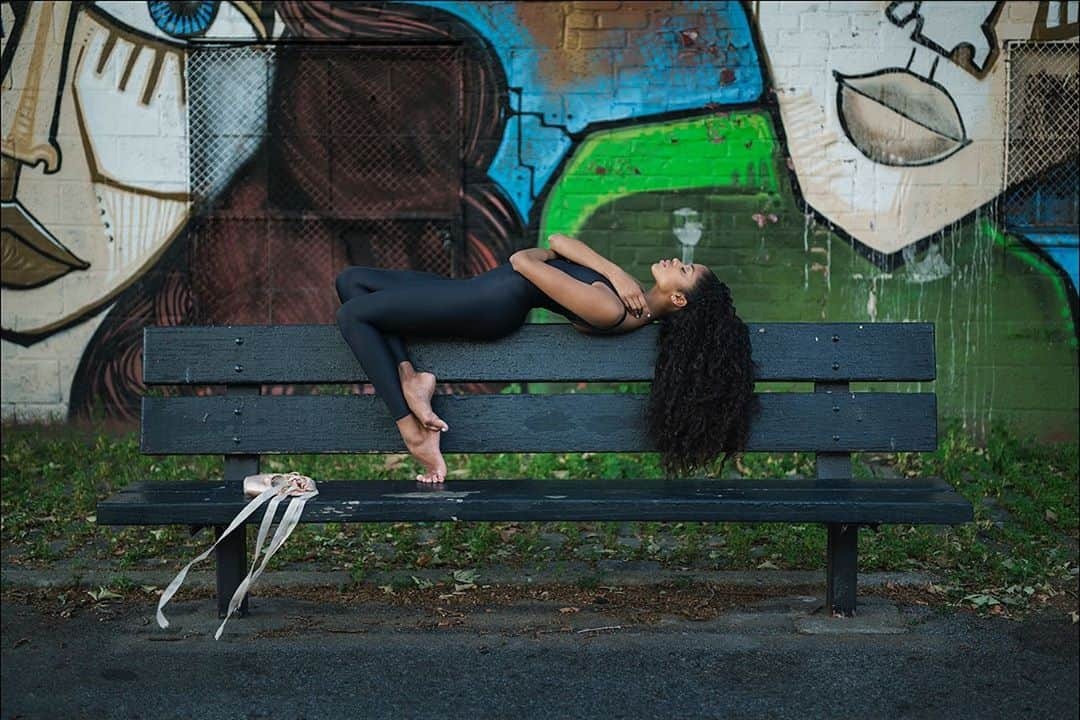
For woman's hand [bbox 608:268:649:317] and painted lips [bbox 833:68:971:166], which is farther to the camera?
painted lips [bbox 833:68:971:166]

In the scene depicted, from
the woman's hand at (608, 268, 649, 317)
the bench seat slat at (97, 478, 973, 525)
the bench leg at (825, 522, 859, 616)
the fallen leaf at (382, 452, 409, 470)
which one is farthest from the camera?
the fallen leaf at (382, 452, 409, 470)

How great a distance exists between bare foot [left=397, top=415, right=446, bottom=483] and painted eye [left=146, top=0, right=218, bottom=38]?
162 inches

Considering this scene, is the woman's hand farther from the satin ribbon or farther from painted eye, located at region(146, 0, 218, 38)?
painted eye, located at region(146, 0, 218, 38)

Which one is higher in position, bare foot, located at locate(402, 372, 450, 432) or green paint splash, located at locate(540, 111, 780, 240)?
green paint splash, located at locate(540, 111, 780, 240)

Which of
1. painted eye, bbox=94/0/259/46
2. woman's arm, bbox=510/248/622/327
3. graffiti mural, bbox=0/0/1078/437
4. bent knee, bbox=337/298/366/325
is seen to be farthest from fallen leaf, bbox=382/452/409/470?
painted eye, bbox=94/0/259/46

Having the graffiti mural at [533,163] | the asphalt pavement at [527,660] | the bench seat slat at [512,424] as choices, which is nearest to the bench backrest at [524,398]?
the bench seat slat at [512,424]

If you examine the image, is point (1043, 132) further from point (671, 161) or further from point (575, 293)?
point (575, 293)

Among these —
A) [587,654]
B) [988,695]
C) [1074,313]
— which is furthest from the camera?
[1074,313]

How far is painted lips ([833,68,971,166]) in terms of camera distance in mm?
6992

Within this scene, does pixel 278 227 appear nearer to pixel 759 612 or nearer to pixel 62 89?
pixel 62 89

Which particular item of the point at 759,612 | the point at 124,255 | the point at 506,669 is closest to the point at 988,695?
the point at 759,612

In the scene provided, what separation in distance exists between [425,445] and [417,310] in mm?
466

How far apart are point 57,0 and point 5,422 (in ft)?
8.53

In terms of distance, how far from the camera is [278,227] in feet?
23.4
